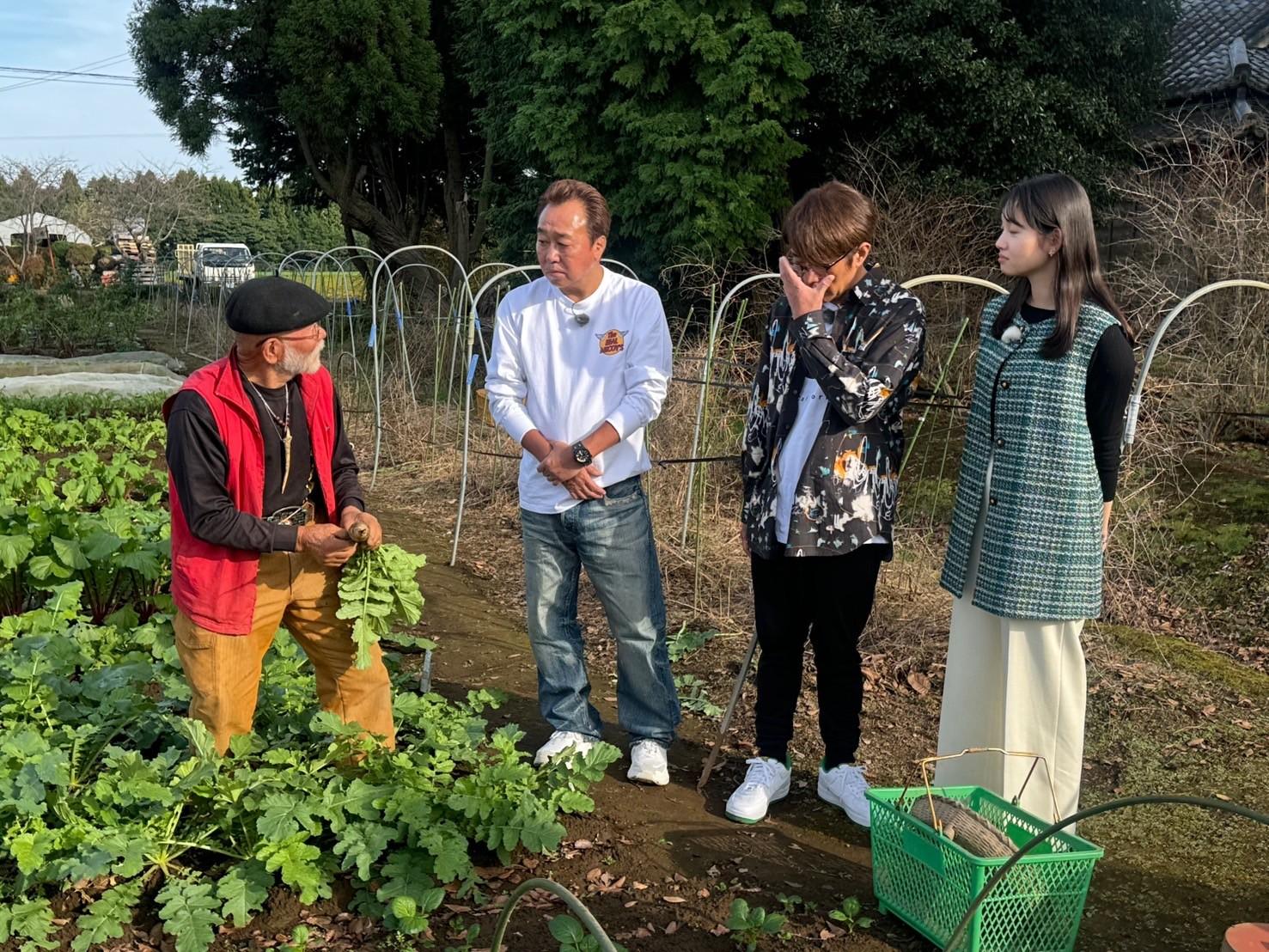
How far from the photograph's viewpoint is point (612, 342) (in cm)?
341

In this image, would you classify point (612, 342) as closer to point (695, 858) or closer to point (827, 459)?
point (827, 459)

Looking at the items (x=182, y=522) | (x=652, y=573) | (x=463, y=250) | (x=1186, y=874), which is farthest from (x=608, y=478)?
(x=463, y=250)

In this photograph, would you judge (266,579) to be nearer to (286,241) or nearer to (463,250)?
(463,250)

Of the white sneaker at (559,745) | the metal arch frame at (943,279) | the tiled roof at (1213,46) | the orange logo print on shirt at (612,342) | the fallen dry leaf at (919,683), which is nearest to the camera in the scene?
the orange logo print on shirt at (612,342)

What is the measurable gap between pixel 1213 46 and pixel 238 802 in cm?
1803

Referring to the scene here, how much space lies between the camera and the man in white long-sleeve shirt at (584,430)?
3.35 m

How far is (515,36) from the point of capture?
572 inches

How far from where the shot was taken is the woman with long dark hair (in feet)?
9.09

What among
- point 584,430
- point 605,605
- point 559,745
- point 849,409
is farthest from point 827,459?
point 559,745

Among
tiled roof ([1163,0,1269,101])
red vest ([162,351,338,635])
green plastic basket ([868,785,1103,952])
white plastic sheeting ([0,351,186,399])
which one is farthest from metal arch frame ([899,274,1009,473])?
tiled roof ([1163,0,1269,101])

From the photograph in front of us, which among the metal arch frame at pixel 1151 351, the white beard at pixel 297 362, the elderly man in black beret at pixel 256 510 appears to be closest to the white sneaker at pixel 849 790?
the metal arch frame at pixel 1151 351

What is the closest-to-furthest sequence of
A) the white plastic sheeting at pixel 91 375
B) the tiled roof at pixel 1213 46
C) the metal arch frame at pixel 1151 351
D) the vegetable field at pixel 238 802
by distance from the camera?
the vegetable field at pixel 238 802 < the metal arch frame at pixel 1151 351 < the white plastic sheeting at pixel 91 375 < the tiled roof at pixel 1213 46

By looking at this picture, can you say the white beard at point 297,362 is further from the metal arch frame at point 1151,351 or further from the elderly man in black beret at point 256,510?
the metal arch frame at point 1151,351

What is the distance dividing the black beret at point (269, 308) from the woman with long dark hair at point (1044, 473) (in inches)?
67.2
